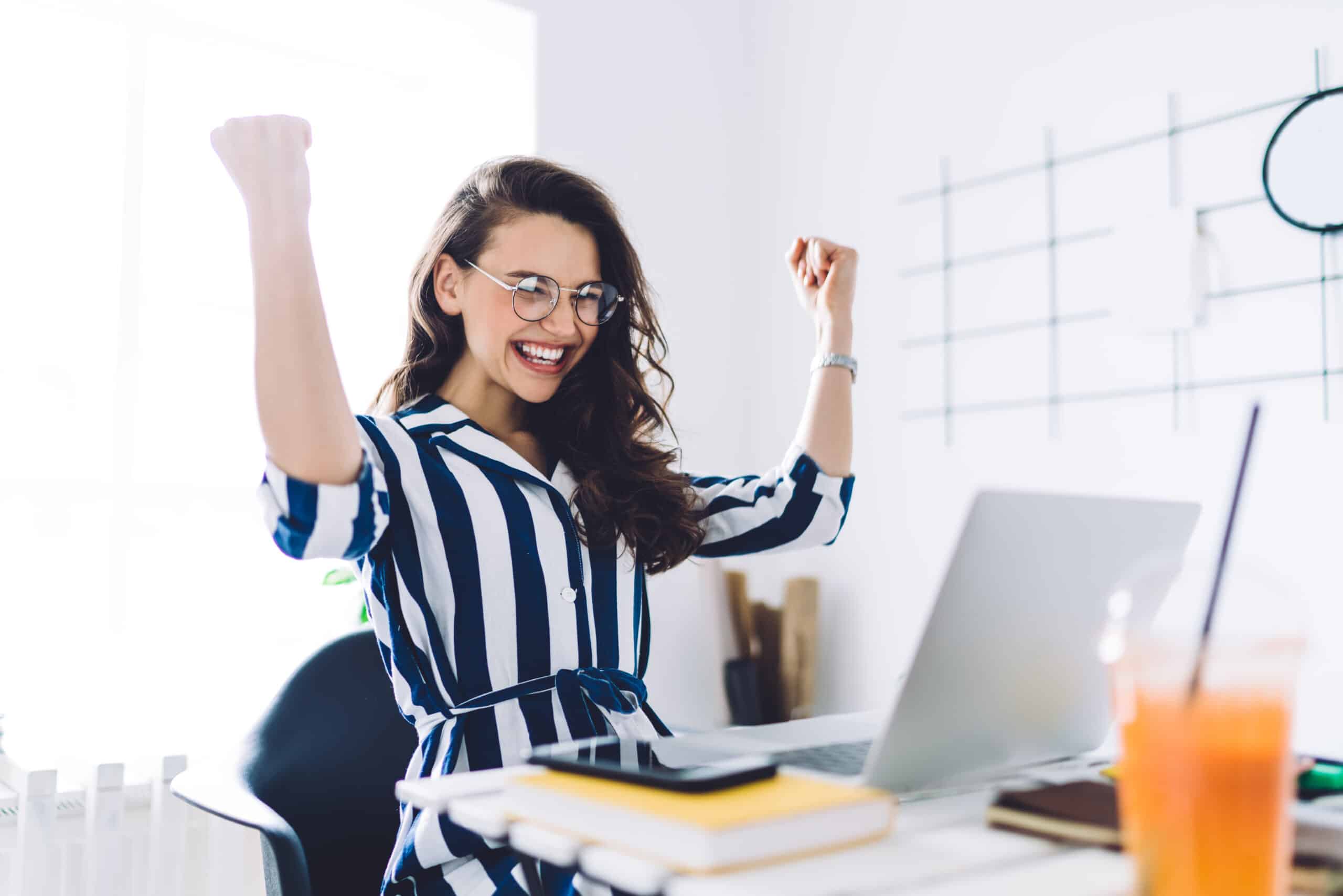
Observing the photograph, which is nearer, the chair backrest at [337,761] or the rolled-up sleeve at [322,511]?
the rolled-up sleeve at [322,511]

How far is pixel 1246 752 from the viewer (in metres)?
0.47

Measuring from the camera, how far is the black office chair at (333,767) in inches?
54.9

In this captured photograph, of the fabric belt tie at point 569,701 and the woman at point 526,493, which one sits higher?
the woman at point 526,493

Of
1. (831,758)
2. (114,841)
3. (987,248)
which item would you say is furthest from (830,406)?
(114,841)

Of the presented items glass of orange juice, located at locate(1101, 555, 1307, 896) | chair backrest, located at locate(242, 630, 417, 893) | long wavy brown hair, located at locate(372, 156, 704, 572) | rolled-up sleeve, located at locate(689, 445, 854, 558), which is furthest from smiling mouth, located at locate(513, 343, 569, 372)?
glass of orange juice, located at locate(1101, 555, 1307, 896)

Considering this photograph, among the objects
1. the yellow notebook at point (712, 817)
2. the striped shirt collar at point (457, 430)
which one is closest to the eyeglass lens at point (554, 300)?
the striped shirt collar at point (457, 430)

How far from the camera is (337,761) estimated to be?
57.5 inches

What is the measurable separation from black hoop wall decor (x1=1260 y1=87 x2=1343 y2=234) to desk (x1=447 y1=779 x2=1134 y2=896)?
5.05 feet

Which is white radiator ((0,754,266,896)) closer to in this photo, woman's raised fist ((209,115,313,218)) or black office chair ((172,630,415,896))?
black office chair ((172,630,415,896))

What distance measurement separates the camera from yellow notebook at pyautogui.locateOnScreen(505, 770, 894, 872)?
0.54 meters

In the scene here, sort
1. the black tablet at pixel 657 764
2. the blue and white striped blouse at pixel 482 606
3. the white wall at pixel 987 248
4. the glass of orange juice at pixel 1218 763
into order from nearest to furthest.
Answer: the glass of orange juice at pixel 1218 763 < the black tablet at pixel 657 764 < the blue and white striped blouse at pixel 482 606 < the white wall at pixel 987 248

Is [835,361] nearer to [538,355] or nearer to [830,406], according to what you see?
[830,406]

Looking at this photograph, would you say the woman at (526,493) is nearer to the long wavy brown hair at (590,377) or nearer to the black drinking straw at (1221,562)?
the long wavy brown hair at (590,377)

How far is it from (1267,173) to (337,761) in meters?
1.71
